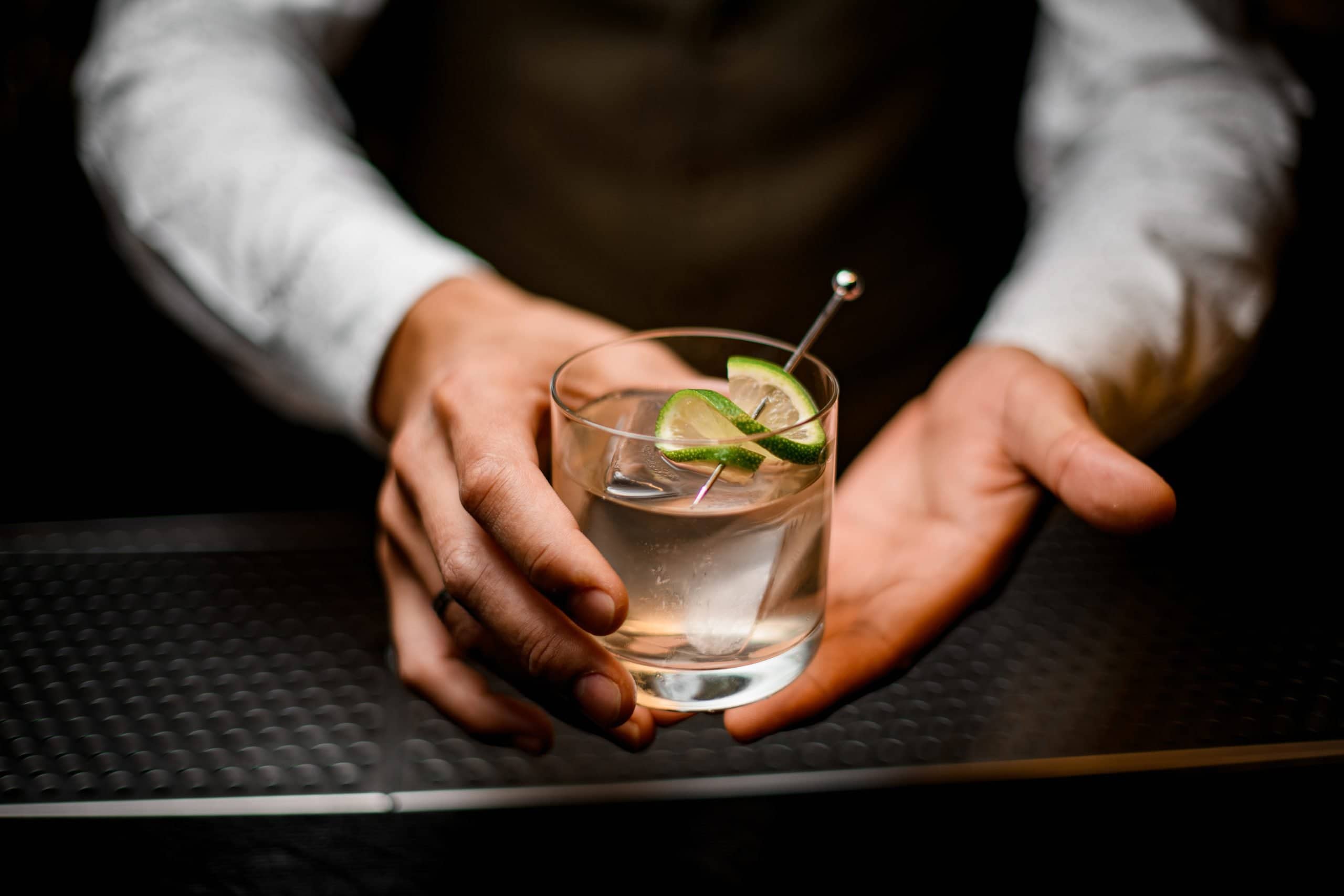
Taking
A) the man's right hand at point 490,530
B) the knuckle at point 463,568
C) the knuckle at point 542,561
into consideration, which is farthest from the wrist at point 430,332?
the knuckle at point 542,561

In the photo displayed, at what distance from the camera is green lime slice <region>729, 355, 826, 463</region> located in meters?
0.85

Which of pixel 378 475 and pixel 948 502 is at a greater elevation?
pixel 948 502

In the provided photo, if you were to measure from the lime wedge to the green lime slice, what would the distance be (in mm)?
13

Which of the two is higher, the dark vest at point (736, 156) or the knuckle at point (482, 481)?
the dark vest at point (736, 156)

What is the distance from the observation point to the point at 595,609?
77 centimetres

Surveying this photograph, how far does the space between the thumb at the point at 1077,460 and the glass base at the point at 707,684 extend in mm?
331

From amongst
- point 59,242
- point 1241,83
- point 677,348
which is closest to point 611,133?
point 677,348

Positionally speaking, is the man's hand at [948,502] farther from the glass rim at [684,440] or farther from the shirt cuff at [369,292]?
the shirt cuff at [369,292]

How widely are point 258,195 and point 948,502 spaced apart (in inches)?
42.1

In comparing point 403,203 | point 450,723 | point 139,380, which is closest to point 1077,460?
point 450,723

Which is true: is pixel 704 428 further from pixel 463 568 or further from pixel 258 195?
pixel 258 195

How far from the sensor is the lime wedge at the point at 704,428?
82 centimetres

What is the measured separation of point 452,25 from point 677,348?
3.27 feet

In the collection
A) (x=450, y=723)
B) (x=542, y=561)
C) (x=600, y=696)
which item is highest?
(x=542, y=561)
